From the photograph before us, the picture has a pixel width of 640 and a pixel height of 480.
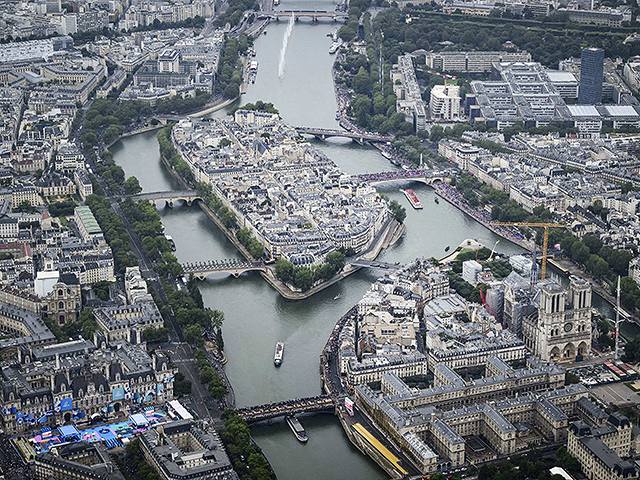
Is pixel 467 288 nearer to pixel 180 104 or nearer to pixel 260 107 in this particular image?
pixel 260 107

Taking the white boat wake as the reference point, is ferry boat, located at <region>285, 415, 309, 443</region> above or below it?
below

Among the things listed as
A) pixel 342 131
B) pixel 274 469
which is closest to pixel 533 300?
pixel 274 469

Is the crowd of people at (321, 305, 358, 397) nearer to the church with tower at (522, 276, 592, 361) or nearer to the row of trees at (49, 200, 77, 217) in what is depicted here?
the church with tower at (522, 276, 592, 361)

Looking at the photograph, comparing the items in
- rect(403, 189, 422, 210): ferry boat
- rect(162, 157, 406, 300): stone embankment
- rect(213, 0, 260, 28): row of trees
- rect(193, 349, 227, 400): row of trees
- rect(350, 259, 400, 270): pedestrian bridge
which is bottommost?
rect(403, 189, 422, 210): ferry boat

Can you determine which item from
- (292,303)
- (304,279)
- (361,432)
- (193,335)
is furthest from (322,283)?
(361,432)

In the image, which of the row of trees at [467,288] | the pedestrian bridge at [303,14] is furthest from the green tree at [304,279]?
the pedestrian bridge at [303,14]

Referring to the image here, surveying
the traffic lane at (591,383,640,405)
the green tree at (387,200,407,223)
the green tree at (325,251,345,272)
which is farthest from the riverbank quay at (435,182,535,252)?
the traffic lane at (591,383,640,405)

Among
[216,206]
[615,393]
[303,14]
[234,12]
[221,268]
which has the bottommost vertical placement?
[615,393]
